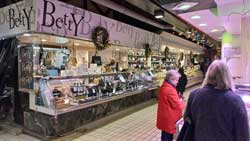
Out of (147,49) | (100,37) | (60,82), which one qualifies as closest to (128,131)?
(60,82)

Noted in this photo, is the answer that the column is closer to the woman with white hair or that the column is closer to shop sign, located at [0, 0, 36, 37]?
the woman with white hair

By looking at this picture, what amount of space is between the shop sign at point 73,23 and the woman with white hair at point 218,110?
3118mm

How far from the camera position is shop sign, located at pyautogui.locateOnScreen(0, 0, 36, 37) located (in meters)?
3.93

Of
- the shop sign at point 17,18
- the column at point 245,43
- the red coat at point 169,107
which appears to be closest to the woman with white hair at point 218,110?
the red coat at point 169,107

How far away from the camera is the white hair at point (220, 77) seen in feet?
5.87

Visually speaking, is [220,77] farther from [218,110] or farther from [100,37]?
[100,37]

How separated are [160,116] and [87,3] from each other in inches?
159

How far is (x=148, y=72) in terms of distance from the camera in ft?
27.0

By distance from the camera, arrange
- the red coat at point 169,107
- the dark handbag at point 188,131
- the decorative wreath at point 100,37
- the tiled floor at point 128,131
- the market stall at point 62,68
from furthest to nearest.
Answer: the decorative wreath at point 100,37
the tiled floor at point 128,131
the market stall at point 62,68
the red coat at point 169,107
the dark handbag at point 188,131

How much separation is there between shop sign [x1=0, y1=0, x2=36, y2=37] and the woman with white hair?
10.4 feet

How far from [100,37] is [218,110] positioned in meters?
3.93

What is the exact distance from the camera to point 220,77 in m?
1.81

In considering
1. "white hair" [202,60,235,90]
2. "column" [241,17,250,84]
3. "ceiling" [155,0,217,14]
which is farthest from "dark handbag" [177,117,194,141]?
"column" [241,17,250,84]

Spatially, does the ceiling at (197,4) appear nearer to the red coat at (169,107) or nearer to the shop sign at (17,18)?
the red coat at (169,107)
